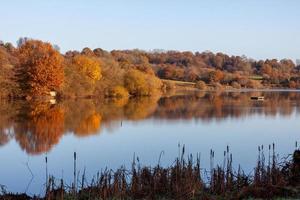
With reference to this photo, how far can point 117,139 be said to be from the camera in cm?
1884

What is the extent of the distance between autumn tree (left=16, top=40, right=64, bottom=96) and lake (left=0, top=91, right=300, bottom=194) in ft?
52.1

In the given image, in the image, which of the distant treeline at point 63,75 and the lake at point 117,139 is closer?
the lake at point 117,139

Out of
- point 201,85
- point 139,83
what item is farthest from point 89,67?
point 201,85

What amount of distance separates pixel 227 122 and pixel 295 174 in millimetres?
16859

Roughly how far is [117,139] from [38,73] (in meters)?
28.1

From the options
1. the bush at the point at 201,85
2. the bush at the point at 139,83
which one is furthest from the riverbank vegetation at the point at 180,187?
the bush at the point at 201,85

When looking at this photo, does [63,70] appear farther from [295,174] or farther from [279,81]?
[279,81]

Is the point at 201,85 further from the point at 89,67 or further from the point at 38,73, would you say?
the point at 38,73

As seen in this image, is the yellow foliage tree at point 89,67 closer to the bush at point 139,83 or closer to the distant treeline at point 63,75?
the distant treeline at point 63,75

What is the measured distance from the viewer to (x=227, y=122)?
25688 millimetres

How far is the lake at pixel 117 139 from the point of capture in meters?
13.2

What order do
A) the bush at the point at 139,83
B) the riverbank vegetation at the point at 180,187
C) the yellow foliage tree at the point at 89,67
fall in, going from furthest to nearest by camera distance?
1. the bush at the point at 139,83
2. the yellow foliage tree at the point at 89,67
3. the riverbank vegetation at the point at 180,187

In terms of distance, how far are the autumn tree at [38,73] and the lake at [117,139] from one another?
15.9 m

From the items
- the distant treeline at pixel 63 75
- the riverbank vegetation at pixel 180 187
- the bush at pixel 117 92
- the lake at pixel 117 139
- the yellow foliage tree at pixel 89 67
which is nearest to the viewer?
the riverbank vegetation at pixel 180 187
